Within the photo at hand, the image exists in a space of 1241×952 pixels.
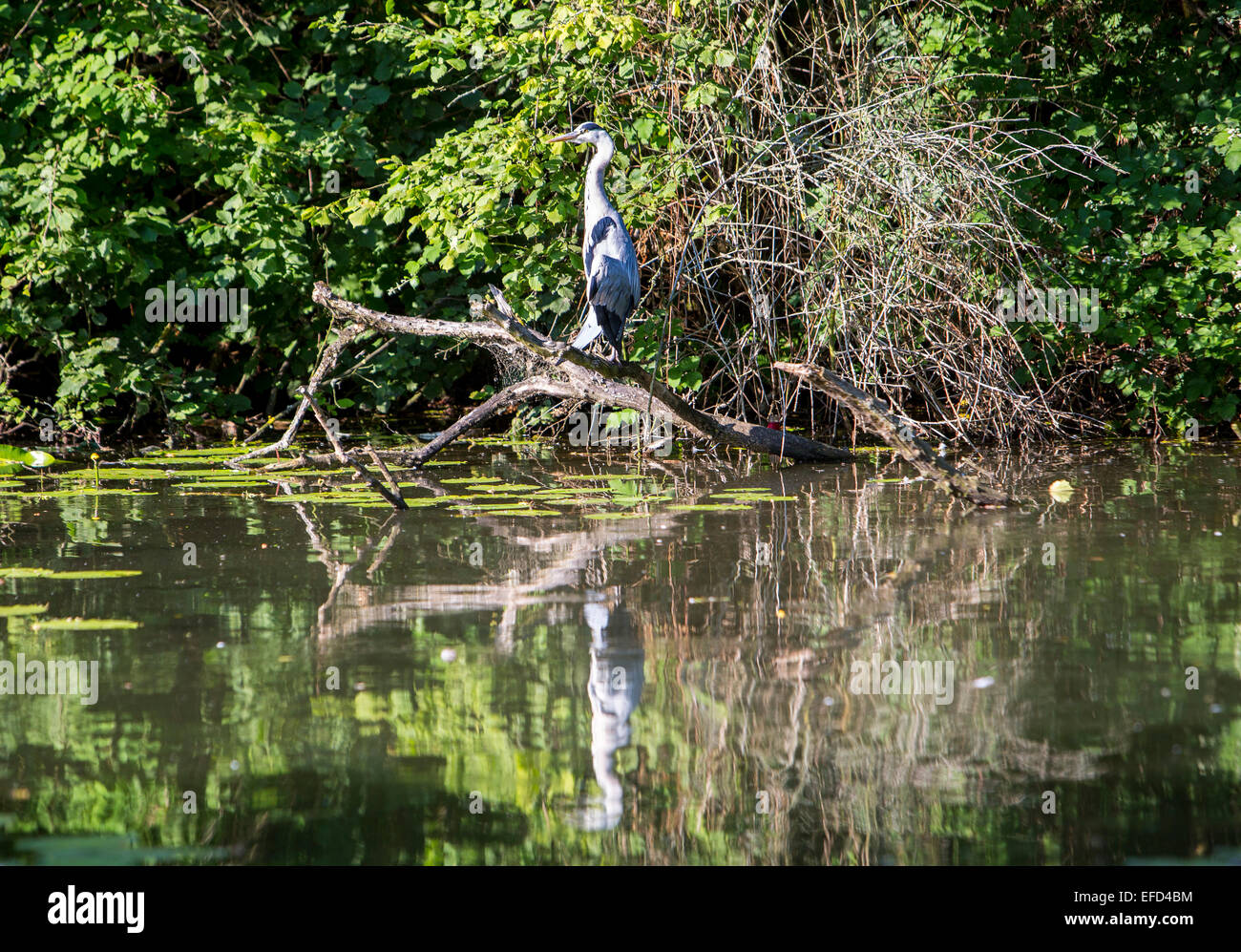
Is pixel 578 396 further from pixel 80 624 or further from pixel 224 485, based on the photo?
pixel 80 624

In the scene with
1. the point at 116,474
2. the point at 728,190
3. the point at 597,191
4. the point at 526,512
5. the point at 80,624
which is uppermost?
the point at 728,190

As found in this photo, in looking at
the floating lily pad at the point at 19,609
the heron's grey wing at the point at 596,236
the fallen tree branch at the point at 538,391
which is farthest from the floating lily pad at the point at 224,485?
the floating lily pad at the point at 19,609

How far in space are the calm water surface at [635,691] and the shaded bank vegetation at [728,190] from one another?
257 centimetres

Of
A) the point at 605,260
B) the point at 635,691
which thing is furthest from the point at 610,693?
the point at 605,260

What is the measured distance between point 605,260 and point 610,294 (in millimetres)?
201

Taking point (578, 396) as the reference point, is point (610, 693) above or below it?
below

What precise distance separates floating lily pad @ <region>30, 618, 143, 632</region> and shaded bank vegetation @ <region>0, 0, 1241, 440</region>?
4.35 m

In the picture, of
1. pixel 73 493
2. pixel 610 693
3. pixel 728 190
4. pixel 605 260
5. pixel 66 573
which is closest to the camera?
pixel 610 693

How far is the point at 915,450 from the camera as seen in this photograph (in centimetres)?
647

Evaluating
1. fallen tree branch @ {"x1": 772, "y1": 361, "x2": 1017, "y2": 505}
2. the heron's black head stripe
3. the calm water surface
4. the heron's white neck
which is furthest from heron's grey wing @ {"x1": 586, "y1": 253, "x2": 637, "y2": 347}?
the calm water surface

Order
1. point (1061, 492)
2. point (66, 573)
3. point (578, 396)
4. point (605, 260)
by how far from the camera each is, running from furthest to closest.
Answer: point (578, 396) → point (605, 260) → point (1061, 492) → point (66, 573)

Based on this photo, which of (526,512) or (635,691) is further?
(526,512)

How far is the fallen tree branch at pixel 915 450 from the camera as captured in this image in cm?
640
